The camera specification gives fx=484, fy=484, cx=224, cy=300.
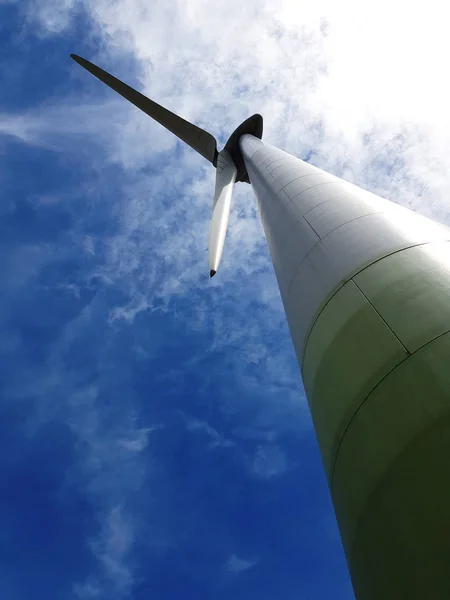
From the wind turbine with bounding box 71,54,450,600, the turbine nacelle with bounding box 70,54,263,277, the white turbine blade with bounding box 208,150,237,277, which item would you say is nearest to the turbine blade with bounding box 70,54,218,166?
the turbine nacelle with bounding box 70,54,263,277

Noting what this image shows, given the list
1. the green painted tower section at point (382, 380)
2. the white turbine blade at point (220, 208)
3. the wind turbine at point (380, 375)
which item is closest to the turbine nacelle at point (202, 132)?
the white turbine blade at point (220, 208)

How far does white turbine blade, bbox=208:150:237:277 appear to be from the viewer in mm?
12021

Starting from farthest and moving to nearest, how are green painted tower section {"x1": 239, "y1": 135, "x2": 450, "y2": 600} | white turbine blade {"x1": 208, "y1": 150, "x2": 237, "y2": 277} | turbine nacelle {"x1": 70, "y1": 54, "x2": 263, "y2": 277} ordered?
turbine nacelle {"x1": 70, "y1": 54, "x2": 263, "y2": 277} → white turbine blade {"x1": 208, "y1": 150, "x2": 237, "y2": 277} → green painted tower section {"x1": 239, "y1": 135, "x2": 450, "y2": 600}

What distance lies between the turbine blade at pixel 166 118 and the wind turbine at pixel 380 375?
18.3 metres

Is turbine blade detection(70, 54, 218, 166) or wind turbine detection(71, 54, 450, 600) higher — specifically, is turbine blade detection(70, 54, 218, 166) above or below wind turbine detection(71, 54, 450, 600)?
above

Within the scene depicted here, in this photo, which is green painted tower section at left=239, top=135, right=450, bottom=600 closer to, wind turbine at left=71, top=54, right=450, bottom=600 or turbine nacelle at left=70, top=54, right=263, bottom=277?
wind turbine at left=71, top=54, right=450, bottom=600

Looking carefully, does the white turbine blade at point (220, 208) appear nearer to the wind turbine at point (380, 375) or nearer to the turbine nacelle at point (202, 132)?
the turbine nacelle at point (202, 132)

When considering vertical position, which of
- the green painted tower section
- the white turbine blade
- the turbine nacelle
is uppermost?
the turbine nacelle

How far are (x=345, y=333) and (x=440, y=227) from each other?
6.38ft

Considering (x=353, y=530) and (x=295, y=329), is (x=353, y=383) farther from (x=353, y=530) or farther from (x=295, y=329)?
(x=295, y=329)

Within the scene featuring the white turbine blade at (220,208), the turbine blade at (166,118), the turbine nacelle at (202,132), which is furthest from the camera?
the turbine blade at (166,118)

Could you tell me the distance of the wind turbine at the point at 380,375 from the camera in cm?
312

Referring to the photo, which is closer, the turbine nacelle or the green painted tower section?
the green painted tower section

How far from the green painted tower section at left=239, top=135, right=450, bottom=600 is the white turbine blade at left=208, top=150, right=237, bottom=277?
5584 mm
